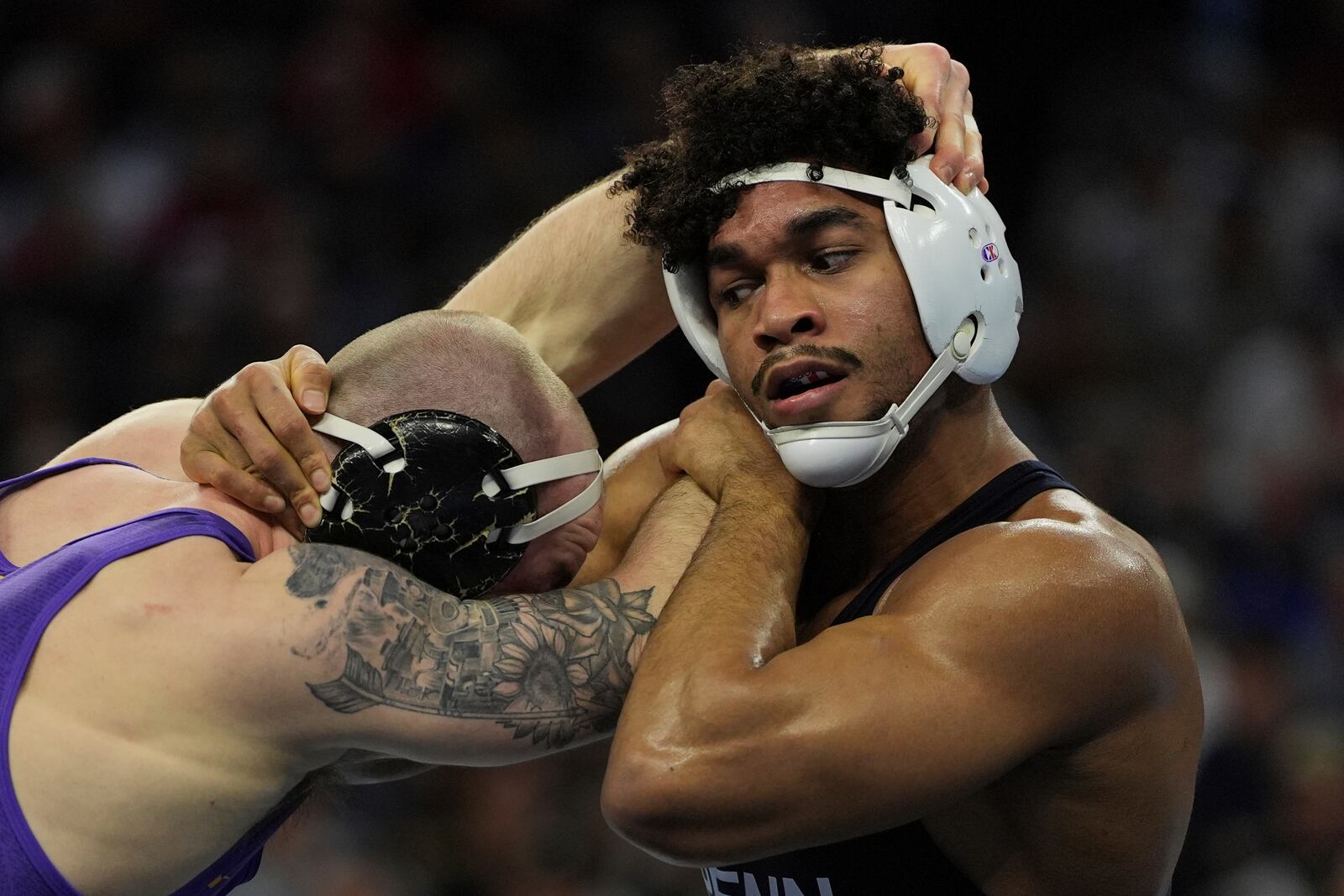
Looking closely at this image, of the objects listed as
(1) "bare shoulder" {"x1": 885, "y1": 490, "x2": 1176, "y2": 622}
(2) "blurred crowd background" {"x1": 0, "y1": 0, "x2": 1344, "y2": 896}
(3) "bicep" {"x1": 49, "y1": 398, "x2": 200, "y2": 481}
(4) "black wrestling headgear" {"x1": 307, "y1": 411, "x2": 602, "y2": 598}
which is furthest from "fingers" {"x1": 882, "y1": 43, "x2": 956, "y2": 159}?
(2) "blurred crowd background" {"x1": 0, "y1": 0, "x2": 1344, "y2": 896}

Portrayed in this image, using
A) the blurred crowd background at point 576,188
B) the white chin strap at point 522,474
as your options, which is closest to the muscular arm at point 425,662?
the white chin strap at point 522,474

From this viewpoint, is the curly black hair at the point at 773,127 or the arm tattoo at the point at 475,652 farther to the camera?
the curly black hair at the point at 773,127

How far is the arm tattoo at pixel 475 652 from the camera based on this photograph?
2.64 m

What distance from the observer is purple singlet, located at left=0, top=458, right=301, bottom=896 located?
2.60 m

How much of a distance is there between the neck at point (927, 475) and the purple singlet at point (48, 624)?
4.23 feet

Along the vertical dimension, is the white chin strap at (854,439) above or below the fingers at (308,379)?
below

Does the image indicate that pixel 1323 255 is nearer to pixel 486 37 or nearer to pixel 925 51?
pixel 486 37

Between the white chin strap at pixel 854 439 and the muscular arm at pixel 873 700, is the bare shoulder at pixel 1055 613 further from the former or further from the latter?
the white chin strap at pixel 854 439

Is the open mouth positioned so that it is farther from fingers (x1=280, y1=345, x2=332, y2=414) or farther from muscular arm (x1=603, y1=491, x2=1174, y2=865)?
fingers (x1=280, y1=345, x2=332, y2=414)

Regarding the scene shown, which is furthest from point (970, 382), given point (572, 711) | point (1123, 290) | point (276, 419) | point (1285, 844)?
point (1123, 290)

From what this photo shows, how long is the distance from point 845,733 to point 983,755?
25 cm

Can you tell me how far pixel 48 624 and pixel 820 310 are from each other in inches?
61.7

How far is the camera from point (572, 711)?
277cm

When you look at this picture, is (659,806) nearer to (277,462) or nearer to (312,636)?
(312,636)
